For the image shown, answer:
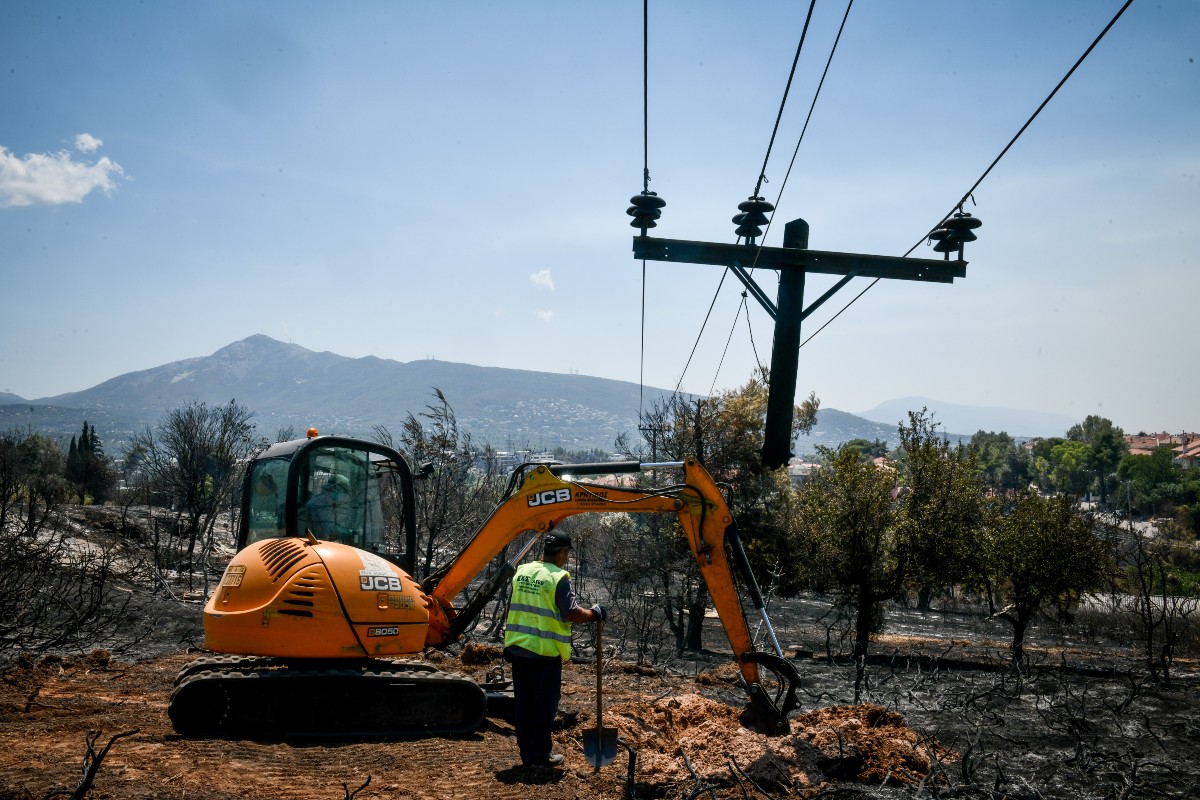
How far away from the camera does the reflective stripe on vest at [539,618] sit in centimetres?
743

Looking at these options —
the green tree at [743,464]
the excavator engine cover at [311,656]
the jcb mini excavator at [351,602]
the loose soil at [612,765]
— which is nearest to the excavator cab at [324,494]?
the jcb mini excavator at [351,602]

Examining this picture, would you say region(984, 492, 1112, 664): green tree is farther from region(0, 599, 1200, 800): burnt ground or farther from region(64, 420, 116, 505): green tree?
region(64, 420, 116, 505): green tree

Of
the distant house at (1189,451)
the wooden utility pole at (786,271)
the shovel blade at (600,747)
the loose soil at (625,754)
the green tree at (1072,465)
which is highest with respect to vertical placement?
the distant house at (1189,451)

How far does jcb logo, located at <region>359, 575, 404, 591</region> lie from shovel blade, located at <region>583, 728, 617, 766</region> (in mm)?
2361

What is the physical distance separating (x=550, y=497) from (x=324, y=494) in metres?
2.34

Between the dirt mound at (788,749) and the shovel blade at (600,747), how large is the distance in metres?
0.40

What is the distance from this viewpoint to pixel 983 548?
28797mm

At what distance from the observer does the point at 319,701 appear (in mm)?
8055

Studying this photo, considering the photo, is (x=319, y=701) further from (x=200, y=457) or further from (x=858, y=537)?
(x=200, y=457)

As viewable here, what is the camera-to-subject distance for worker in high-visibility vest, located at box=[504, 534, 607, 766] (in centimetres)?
742

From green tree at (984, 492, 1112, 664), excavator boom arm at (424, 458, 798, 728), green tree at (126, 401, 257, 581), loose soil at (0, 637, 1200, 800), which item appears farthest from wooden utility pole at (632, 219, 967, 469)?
green tree at (126, 401, 257, 581)

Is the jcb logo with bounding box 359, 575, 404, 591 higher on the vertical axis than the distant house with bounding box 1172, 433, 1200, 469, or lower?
lower

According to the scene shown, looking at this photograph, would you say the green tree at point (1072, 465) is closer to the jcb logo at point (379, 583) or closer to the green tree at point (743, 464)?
the green tree at point (743, 464)

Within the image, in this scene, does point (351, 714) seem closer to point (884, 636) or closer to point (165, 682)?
point (165, 682)
